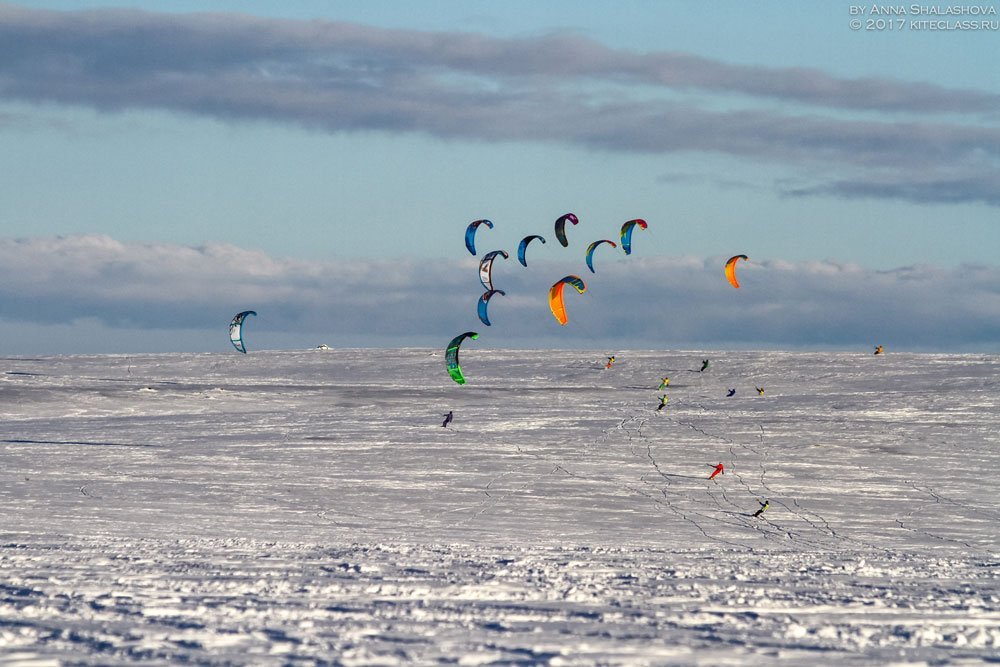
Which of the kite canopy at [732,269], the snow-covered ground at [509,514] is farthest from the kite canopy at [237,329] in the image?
the kite canopy at [732,269]

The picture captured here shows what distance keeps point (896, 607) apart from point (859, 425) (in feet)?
61.1

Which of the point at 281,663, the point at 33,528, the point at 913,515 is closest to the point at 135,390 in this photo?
the point at 33,528

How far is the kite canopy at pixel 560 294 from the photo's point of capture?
32812 mm

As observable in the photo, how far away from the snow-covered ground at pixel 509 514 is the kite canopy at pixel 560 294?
8.48 feet

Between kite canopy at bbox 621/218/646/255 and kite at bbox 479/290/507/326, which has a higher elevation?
kite canopy at bbox 621/218/646/255

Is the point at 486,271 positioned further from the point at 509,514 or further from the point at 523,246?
the point at 509,514

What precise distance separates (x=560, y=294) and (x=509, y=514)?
56.1 ft

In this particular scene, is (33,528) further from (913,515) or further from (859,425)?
(859,425)

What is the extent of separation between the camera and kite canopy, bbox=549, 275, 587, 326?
32.8 metres

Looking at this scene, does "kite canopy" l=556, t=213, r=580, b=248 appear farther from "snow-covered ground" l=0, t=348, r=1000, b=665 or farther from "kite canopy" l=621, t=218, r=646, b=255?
"snow-covered ground" l=0, t=348, r=1000, b=665

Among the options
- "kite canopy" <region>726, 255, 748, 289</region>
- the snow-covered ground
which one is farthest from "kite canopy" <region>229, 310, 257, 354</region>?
"kite canopy" <region>726, 255, 748, 289</region>

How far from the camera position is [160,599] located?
9.80m

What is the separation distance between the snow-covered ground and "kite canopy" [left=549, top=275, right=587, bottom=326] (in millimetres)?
2586

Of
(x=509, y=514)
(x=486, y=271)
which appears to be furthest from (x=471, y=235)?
(x=509, y=514)
